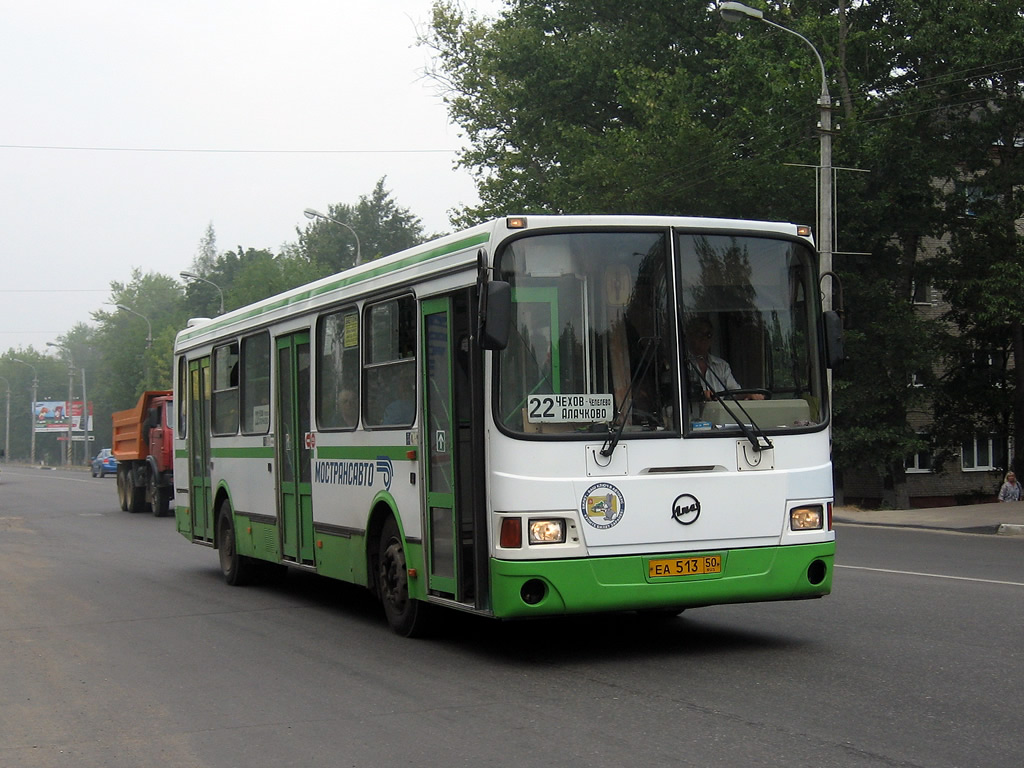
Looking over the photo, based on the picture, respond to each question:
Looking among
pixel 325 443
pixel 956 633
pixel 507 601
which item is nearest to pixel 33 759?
pixel 507 601

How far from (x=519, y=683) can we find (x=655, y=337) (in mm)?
2254

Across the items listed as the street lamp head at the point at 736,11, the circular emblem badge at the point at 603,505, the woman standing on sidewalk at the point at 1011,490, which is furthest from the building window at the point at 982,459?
the circular emblem badge at the point at 603,505

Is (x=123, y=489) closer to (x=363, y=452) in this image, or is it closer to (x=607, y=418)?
(x=363, y=452)

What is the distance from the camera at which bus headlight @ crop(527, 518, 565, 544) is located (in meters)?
8.30

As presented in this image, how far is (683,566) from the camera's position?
856cm

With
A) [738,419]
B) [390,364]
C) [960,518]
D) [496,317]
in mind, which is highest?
[496,317]

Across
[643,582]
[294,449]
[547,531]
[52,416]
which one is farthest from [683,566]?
[52,416]

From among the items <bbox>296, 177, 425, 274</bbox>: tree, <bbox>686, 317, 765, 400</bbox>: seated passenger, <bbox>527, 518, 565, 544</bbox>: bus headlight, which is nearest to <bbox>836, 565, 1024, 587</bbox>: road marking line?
<bbox>686, 317, 765, 400</bbox>: seated passenger

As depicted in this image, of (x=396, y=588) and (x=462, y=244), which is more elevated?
(x=462, y=244)

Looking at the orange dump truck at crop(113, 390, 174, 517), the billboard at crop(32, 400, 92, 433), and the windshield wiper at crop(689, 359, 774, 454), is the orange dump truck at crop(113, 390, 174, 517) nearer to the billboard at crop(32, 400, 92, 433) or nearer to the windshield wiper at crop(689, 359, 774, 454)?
the windshield wiper at crop(689, 359, 774, 454)

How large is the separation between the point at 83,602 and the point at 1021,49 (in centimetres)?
2422

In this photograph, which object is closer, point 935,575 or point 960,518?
point 935,575

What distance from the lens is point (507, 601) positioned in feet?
27.2

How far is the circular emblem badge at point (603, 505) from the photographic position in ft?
27.5
